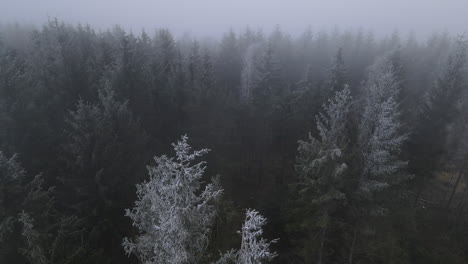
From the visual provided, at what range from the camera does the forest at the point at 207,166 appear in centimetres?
938

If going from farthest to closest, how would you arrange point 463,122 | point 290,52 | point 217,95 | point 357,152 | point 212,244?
point 290,52
point 463,122
point 217,95
point 357,152
point 212,244

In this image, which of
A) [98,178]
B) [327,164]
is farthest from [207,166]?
[327,164]

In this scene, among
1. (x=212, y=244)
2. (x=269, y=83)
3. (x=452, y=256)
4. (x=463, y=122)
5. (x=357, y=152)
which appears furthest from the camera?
(x=269, y=83)

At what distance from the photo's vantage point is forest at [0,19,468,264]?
9.38 meters

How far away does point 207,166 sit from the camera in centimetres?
2494

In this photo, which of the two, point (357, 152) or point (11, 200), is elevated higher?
point (357, 152)

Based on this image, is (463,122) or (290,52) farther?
(290,52)

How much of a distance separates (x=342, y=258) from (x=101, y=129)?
15802 millimetres

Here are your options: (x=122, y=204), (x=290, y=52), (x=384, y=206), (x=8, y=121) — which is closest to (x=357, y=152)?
(x=384, y=206)

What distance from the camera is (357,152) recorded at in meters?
16.1

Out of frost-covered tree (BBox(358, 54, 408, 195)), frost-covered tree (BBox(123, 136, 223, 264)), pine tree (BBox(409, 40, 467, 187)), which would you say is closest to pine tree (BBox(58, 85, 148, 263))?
frost-covered tree (BBox(123, 136, 223, 264))

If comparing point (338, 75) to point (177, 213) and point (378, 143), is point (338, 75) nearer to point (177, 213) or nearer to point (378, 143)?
point (378, 143)

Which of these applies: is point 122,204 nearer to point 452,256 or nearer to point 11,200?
point 11,200

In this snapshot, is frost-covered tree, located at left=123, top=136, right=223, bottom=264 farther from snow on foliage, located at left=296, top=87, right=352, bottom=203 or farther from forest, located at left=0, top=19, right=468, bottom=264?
snow on foliage, located at left=296, top=87, right=352, bottom=203
